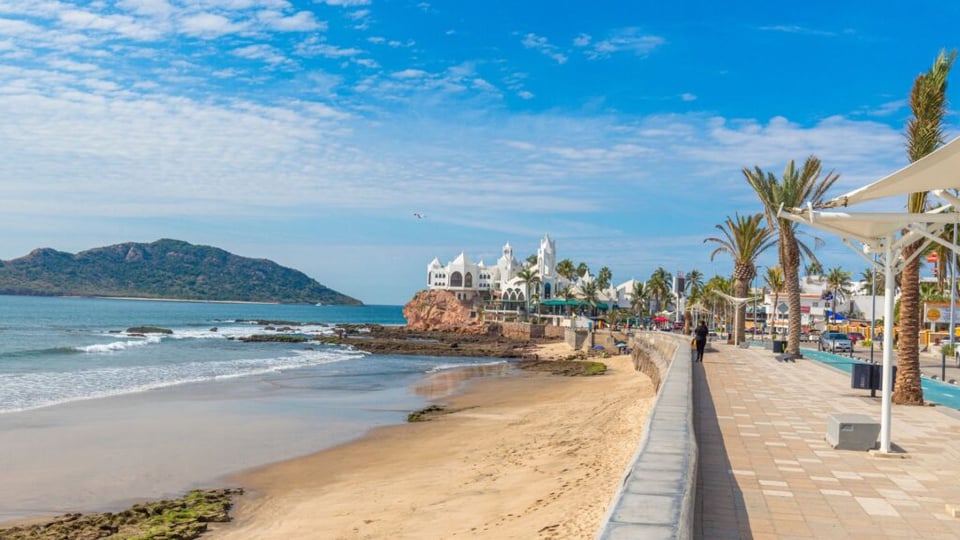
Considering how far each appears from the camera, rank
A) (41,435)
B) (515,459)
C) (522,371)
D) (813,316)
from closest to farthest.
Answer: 1. (515,459)
2. (41,435)
3. (522,371)
4. (813,316)

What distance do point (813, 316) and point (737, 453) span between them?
77.7m

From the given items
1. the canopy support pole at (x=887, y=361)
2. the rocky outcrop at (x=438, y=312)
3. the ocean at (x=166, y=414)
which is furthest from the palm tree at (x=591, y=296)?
the canopy support pole at (x=887, y=361)

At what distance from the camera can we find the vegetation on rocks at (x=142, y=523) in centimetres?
1043

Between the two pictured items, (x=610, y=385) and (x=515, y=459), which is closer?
(x=515, y=459)

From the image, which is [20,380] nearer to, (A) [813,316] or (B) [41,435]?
(B) [41,435]

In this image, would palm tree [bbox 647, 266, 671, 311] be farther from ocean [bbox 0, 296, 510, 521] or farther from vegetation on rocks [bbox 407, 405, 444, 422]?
vegetation on rocks [bbox 407, 405, 444, 422]

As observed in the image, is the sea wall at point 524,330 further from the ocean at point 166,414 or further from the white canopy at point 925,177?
the white canopy at point 925,177

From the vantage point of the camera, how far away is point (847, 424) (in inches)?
360

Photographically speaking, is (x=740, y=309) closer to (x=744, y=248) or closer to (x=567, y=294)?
(x=744, y=248)

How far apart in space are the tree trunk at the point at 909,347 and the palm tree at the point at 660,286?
87.0 metres

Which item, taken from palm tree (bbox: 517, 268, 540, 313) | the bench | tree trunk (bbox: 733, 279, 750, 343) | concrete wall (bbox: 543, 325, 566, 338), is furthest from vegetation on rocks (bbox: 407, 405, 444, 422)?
palm tree (bbox: 517, 268, 540, 313)

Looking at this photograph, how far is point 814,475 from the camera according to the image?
788cm

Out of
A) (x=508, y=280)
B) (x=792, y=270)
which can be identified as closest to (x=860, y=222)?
(x=792, y=270)

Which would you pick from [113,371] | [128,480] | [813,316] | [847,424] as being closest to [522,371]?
[113,371]
